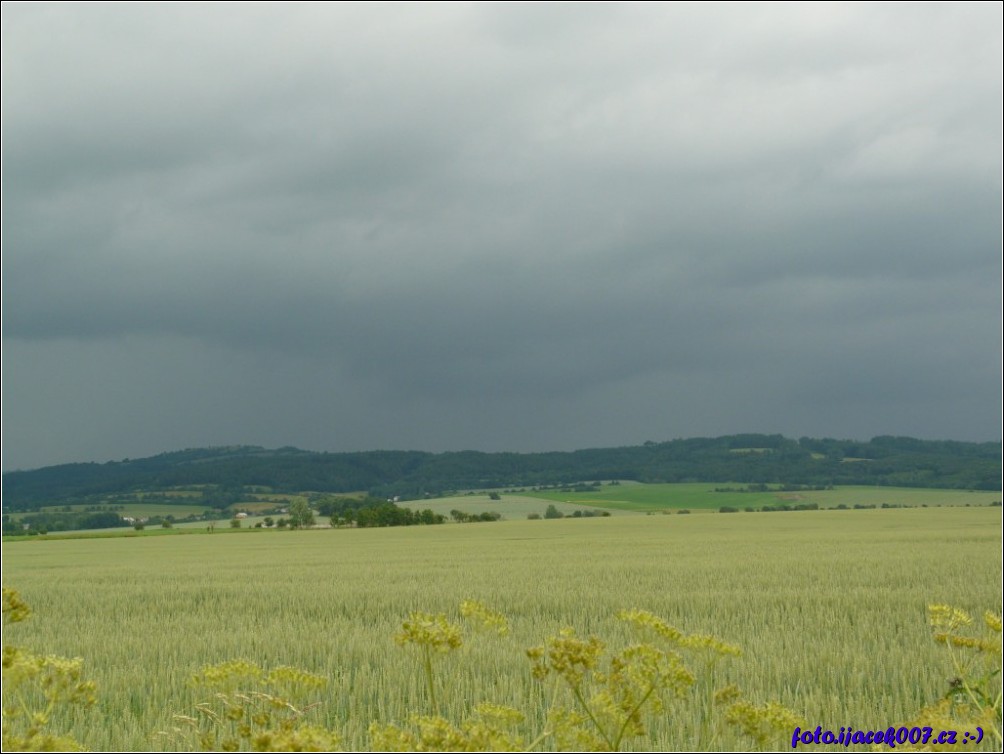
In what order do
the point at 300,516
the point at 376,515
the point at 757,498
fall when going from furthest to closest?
the point at 757,498 → the point at 376,515 → the point at 300,516

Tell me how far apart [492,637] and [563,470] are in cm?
15329

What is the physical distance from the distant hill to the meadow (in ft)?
328

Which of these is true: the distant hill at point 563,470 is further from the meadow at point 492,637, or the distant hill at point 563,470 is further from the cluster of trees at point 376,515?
the meadow at point 492,637

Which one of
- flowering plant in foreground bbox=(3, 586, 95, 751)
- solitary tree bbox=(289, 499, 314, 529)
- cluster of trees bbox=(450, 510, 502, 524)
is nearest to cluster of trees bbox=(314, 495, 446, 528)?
cluster of trees bbox=(450, 510, 502, 524)

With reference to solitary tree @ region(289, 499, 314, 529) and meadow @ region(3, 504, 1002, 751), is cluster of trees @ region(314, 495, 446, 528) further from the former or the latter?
meadow @ region(3, 504, 1002, 751)

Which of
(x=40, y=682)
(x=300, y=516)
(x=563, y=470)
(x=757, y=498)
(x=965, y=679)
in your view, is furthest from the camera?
(x=563, y=470)

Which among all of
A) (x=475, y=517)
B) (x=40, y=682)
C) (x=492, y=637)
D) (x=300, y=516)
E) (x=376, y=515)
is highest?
(x=40, y=682)

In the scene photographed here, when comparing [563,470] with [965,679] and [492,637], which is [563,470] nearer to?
[492,637]

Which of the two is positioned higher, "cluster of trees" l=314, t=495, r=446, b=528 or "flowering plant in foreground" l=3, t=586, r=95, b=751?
"flowering plant in foreground" l=3, t=586, r=95, b=751

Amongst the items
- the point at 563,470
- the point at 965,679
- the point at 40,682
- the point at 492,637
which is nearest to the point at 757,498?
the point at 563,470

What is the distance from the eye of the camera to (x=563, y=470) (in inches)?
6339

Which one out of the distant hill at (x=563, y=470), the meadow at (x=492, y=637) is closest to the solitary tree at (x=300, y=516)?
the distant hill at (x=563, y=470)

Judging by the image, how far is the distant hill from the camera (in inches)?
5044

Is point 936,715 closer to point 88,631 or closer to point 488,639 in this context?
point 488,639
